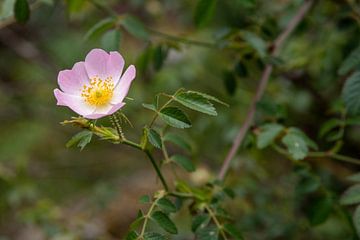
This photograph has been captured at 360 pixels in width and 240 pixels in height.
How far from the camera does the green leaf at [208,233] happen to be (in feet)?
3.45

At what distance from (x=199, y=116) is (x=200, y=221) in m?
1.34

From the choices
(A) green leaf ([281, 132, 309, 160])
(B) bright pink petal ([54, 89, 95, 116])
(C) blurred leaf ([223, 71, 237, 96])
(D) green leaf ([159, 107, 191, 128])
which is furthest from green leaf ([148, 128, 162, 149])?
(C) blurred leaf ([223, 71, 237, 96])

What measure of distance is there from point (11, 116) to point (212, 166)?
121cm

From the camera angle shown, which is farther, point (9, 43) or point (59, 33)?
point (59, 33)

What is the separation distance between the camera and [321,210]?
127 centimetres

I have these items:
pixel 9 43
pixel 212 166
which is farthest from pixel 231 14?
pixel 9 43

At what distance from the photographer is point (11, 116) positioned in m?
2.81

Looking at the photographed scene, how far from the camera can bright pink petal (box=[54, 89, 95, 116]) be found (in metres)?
0.94

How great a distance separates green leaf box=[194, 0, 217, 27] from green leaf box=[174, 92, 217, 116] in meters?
0.47

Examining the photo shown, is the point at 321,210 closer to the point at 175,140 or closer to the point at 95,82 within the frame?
the point at 175,140

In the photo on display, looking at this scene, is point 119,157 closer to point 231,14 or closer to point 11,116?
point 11,116

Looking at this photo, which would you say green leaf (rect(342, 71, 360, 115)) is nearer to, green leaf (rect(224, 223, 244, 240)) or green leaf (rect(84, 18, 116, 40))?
green leaf (rect(224, 223, 244, 240))

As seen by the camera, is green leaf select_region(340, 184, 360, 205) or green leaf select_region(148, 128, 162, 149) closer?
green leaf select_region(148, 128, 162, 149)

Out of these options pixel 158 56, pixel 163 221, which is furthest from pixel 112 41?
pixel 163 221
